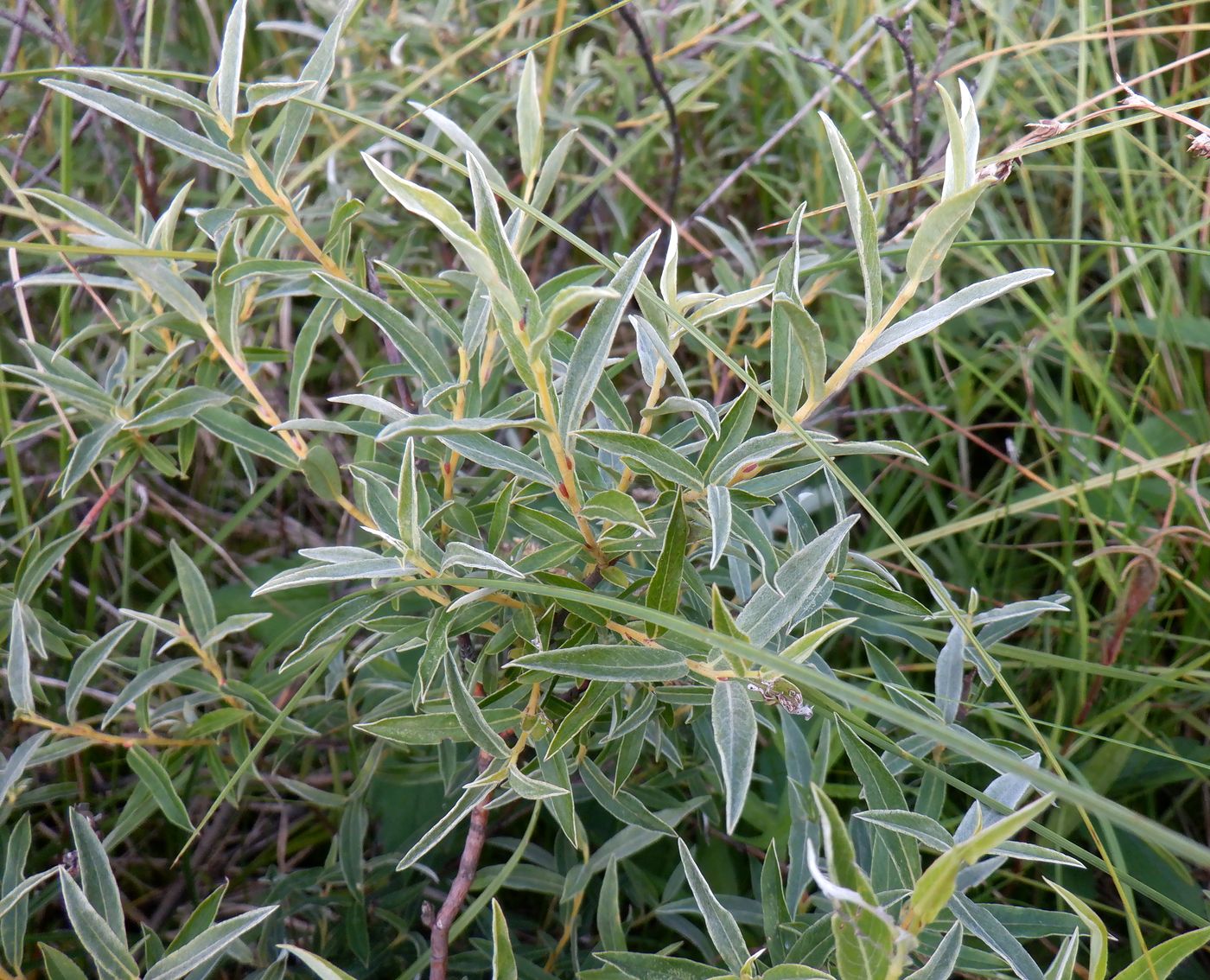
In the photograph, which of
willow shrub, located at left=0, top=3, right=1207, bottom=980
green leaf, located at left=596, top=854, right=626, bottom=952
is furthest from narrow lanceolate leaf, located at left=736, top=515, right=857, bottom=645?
green leaf, located at left=596, top=854, right=626, bottom=952

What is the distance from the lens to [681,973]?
675mm

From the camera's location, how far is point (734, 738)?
1.83ft

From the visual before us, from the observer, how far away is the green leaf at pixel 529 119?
2.32 ft

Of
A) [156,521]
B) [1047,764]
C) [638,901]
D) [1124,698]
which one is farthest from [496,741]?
[156,521]

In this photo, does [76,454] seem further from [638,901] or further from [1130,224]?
[1130,224]

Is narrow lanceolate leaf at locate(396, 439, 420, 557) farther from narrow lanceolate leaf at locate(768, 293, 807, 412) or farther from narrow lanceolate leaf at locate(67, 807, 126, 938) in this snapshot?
narrow lanceolate leaf at locate(67, 807, 126, 938)

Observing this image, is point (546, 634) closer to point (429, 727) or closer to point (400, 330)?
point (429, 727)

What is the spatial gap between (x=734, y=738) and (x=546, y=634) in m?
0.20

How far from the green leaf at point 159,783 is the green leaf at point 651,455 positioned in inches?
20.2

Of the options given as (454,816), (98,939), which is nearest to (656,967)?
(454,816)

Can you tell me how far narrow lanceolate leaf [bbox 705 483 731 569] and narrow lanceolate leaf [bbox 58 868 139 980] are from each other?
1.62 ft

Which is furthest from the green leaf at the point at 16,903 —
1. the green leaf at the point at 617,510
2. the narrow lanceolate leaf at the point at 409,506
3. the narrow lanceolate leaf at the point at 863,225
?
the narrow lanceolate leaf at the point at 863,225

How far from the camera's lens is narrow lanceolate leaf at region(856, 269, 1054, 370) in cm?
61

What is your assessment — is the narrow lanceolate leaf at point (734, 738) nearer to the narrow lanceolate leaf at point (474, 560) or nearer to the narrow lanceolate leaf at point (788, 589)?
the narrow lanceolate leaf at point (788, 589)
